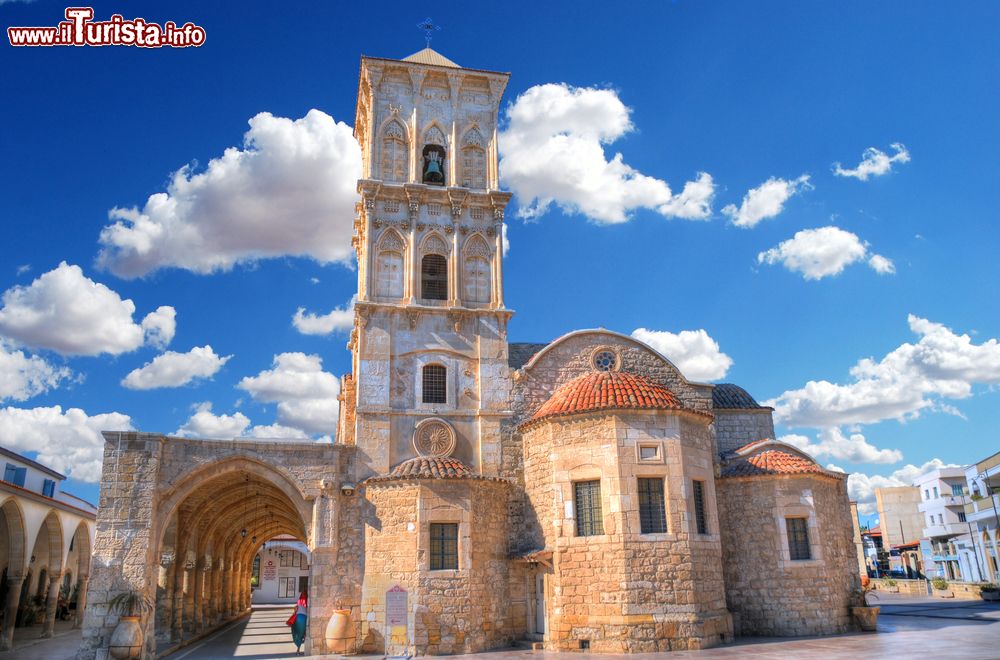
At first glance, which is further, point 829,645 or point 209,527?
point 209,527

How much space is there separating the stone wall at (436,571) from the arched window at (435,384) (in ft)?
11.0

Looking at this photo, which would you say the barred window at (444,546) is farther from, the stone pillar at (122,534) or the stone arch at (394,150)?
the stone arch at (394,150)

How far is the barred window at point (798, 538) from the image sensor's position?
20.3 m

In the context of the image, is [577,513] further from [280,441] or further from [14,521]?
[14,521]

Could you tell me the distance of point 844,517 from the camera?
70.9 feet

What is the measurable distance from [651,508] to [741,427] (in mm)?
8161

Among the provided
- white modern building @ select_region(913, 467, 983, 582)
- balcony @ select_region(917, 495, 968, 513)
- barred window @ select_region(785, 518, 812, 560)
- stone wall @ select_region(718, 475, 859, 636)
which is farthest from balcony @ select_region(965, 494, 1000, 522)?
barred window @ select_region(785, 518, 812, 560)

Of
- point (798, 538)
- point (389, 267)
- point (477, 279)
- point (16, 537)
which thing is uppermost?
point (389, 267)

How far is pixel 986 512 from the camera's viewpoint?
46.2 m

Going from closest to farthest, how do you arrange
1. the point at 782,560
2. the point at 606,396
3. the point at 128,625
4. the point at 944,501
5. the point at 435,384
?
the point at 128,625, the point at 606,396, the point at 782,560, the point at 435,384, the point at 944,501

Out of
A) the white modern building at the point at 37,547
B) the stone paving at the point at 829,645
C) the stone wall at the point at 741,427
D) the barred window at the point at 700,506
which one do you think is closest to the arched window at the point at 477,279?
the barred window at the point at 700,506

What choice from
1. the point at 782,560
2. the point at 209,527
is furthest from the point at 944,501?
the point at 209,527

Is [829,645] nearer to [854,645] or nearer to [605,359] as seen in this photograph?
[854,645]

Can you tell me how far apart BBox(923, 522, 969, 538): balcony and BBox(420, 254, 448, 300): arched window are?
49.7 metres
